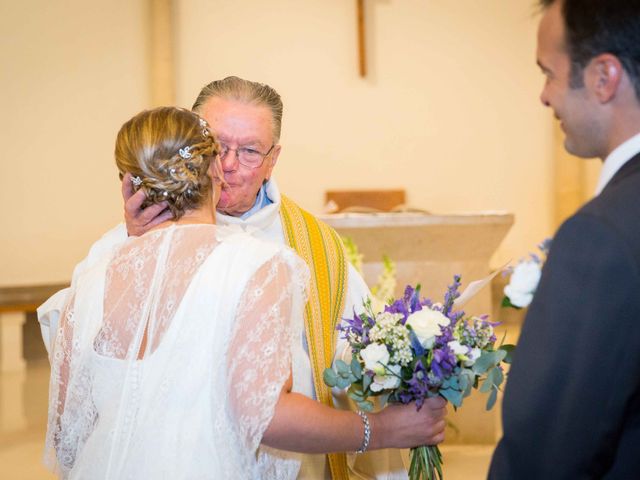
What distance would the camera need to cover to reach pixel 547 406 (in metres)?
1.66

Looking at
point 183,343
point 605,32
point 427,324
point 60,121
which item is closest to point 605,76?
point 605,32

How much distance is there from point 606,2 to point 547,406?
2.54 feet

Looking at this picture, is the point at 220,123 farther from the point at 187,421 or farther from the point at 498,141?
the point at 498,141

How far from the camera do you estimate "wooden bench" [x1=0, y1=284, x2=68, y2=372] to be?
9203mm

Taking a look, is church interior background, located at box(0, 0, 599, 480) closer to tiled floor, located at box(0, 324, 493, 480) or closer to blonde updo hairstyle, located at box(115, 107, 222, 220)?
tiled floor, located at box(0, 324, 493, 480)

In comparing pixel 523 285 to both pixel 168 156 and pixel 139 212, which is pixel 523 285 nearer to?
pixel 168 156

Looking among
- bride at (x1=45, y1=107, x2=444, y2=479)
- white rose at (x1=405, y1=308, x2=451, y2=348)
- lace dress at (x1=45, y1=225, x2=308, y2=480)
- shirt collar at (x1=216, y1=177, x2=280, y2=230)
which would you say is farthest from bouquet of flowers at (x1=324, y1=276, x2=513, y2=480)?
shirt collar at (x1=216, y1=177, x2=280, y2=230)

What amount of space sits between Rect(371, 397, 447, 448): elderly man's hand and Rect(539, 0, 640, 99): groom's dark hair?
47.2 inches

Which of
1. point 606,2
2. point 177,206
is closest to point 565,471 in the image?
point 606,2

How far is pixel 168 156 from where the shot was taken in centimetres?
242

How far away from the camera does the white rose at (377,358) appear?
2.52 metres

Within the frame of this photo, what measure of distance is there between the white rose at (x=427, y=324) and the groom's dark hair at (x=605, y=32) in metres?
0.91

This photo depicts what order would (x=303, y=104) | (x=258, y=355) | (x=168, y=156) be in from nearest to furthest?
(x=258, y=355), (x=168, y=156), (x=303, y=104)

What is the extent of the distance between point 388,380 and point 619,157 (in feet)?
3.42
